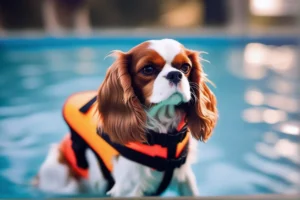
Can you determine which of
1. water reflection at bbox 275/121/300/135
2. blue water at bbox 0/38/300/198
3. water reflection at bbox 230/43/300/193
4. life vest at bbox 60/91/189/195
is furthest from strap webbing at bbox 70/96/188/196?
water reflection at bbox 275/121/300/135

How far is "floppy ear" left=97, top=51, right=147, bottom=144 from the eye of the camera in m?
1.17

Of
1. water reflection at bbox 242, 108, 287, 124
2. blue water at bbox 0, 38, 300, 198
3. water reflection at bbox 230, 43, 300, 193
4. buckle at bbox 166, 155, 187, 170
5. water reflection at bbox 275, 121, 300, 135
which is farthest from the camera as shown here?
water reflection at bbox 242, 108, 287, 124

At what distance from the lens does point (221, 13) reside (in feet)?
12.6

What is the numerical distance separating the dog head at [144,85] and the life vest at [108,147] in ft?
0.12

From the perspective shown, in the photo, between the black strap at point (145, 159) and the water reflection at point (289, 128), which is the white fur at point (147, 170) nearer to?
the black strap at point (145, 159)

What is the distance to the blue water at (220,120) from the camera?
1583 mm

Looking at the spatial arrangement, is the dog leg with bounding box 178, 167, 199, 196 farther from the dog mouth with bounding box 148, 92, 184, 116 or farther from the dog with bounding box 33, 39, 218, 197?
the dog mouth with bounding box 148, 92, 184, 116

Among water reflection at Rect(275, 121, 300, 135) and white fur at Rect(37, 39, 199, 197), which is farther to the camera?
water reflection at Rect(275, 121, 300, 135)

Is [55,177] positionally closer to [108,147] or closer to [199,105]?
[108,147]

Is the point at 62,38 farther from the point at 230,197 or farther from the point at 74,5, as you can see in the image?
the point at 230,197

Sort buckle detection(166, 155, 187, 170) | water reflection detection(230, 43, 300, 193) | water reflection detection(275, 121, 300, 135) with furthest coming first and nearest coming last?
water reflection detection(275, 121, 300, 135) → water reflection detection(230, 43, 300, 193) → buckle detection(166, 155, 187, 170)

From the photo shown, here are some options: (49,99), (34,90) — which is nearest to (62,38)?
(34,90)

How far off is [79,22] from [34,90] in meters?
1.53

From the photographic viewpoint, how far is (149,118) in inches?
48.1
